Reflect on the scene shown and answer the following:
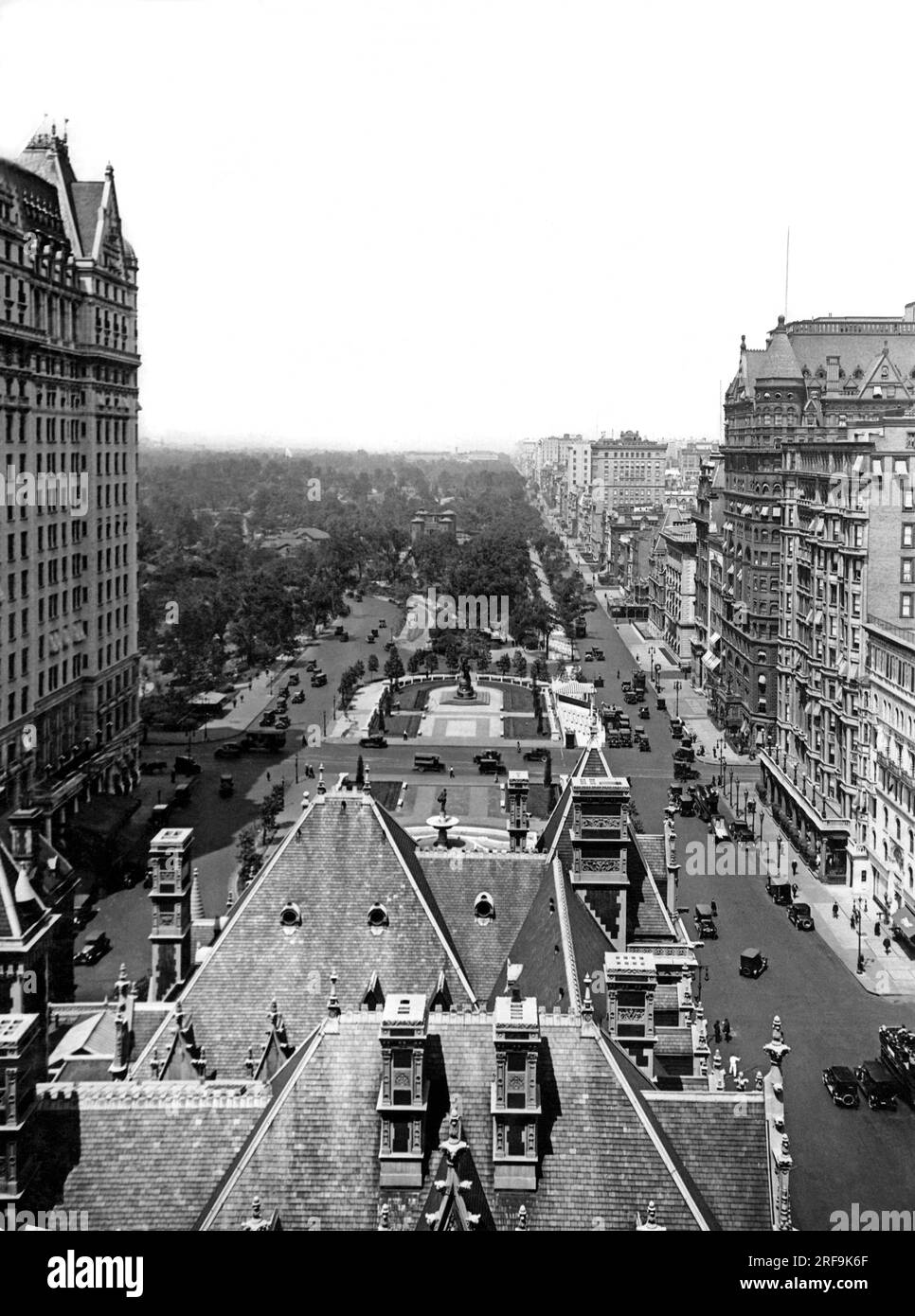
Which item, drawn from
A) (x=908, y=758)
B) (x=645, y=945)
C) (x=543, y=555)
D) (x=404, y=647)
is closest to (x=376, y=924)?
(x=645, y=945)

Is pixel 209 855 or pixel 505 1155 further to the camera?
pixel 209 855

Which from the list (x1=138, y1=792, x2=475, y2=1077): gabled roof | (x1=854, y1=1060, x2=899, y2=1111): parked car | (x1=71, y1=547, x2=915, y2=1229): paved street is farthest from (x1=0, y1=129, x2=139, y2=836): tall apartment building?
(x1=854, y1=1060, x2=899, y2=1111): parked car

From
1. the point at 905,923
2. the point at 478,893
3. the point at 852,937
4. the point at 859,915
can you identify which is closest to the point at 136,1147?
the point at 478,893

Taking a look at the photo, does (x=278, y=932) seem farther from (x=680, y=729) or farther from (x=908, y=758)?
(x=680, y=729)

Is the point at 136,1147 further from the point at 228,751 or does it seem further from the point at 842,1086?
the point at 228,751

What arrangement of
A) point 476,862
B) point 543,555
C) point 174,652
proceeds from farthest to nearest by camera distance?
point 543,555 → point 174,652 → point 476,862

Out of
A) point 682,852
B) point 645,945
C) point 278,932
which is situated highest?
point 278,932

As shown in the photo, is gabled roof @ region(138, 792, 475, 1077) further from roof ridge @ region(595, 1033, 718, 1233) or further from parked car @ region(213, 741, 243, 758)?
parked car @ region(213, 741, 243, 758)
